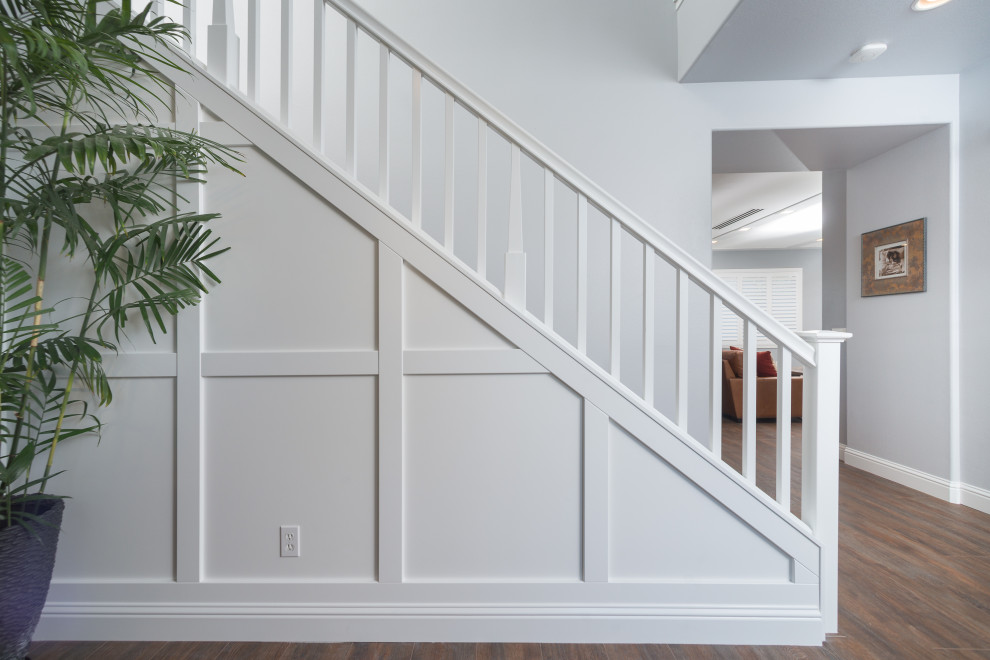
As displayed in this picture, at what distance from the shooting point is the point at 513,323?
63.8 inches

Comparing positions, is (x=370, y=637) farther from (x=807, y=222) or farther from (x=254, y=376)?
(x=807, y=222)

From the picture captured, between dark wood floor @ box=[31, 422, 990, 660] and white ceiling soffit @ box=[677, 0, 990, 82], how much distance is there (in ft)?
8.62

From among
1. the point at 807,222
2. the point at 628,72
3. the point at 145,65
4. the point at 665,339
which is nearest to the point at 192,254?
the point at 145,65

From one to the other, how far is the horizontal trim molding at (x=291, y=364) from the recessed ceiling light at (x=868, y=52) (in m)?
3.01

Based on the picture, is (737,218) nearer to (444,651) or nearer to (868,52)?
(868,52)

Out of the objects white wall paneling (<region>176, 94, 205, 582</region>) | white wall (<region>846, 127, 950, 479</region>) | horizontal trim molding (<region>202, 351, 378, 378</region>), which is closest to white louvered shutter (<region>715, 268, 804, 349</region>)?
white wall (<region>846, 127, 950, 479</region>)

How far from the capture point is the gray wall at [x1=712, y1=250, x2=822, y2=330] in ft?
26.1

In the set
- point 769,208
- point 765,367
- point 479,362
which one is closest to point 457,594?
point 479,362

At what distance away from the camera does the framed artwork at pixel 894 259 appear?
3.06 metres

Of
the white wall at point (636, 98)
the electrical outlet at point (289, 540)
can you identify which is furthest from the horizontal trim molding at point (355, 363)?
the white wall at point (636, 98)

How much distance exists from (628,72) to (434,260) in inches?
80.0

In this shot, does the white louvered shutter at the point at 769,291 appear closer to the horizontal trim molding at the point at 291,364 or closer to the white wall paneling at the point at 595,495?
the white wall paneling at the point at 595,495

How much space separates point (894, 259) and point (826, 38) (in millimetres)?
1764

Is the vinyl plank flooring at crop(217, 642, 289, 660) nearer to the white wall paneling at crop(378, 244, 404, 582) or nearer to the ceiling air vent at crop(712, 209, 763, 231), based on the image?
the white wall paneling at crop(378, 244, 404, 582)
